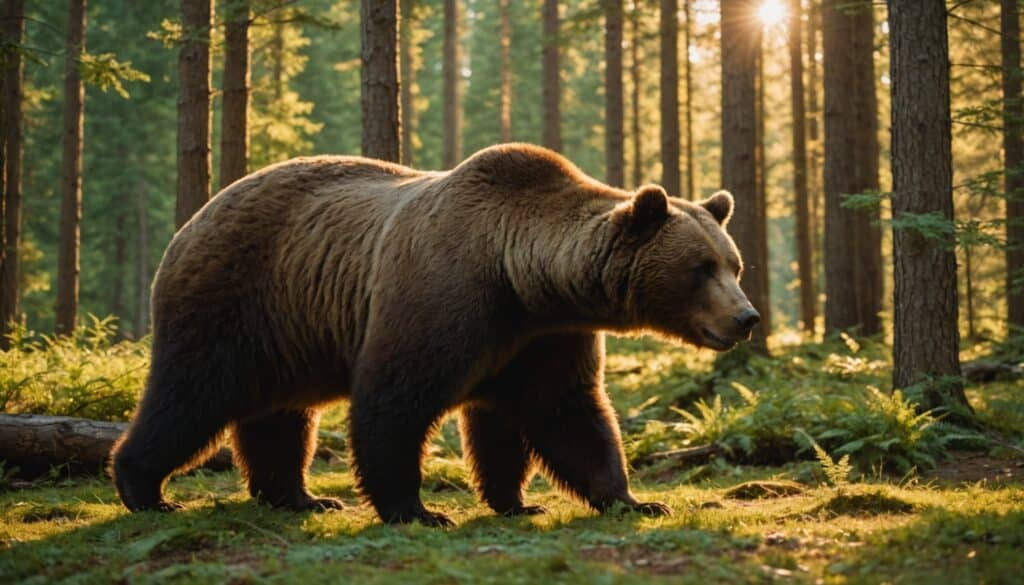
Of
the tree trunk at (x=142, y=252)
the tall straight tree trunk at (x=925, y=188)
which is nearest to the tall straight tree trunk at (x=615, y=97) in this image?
the tall straight tree trunk at (x=925, y=188)

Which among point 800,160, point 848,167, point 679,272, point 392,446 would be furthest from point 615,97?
point 392,446

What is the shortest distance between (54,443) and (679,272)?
581 cm

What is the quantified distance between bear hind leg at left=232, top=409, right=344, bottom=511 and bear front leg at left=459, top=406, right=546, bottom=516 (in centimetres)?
123

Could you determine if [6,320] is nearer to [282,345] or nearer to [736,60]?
[282,345]

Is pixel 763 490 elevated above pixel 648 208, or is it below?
below

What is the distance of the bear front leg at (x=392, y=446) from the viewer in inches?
247

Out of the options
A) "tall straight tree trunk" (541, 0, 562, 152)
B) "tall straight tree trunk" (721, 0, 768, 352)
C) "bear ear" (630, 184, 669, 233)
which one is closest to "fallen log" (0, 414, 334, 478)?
"bear ear" (630, 184, 669, 233)

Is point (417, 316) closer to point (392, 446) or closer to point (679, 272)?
point (392, 446)

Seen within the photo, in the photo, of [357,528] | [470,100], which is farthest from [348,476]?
[470,100]

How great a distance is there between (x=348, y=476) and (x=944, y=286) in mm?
5747

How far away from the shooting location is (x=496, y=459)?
7.36 metres

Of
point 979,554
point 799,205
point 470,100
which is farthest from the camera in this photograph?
point 470,100

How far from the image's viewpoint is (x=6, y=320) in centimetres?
1498

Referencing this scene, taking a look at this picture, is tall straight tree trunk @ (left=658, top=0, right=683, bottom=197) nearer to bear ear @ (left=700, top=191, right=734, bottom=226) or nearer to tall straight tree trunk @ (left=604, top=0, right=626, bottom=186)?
tall straight tree trunk @ (left=604, top=0, right=626, bottom=186)
